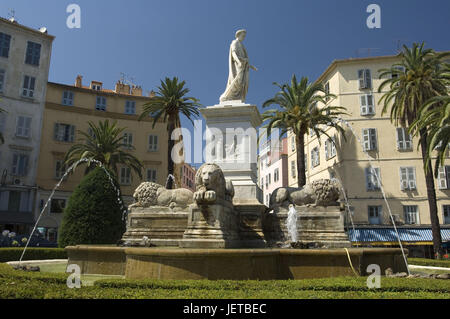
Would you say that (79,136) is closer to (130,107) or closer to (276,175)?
(130,107)

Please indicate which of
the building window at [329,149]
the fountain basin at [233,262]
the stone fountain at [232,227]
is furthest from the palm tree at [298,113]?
the fountain basin at [233,262]

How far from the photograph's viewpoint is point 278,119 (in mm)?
31516

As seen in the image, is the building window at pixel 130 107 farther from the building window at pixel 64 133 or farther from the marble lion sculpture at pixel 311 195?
the marble lion sculpture at pixel 311 195

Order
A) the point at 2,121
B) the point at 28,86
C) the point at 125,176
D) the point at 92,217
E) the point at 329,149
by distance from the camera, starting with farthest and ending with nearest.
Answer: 1. the point at 125,176
2. the point at 329,149
3. the point at 28,86
4. the point at 2,121
5. the point at 92,217

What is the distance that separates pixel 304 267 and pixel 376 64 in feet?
125

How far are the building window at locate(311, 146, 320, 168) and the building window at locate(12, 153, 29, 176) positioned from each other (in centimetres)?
3295

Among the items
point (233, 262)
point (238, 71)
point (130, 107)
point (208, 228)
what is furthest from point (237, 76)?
point (130, 107)

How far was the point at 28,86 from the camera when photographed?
132 feet

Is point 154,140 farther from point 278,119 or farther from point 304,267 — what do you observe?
point 304,267

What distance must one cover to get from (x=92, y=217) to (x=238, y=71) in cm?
1155

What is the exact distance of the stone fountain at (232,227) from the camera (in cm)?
655

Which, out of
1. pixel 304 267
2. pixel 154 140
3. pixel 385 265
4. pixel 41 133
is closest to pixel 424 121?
pixel 385 265

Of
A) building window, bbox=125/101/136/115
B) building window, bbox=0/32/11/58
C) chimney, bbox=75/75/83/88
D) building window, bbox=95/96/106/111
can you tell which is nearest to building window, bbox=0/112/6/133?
building window, bbox=0/32/11/58

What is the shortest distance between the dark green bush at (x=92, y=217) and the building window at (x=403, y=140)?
96.9 ft
